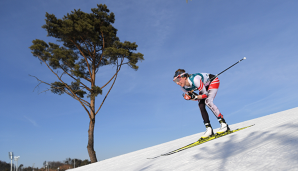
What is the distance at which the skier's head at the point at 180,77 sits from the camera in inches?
171

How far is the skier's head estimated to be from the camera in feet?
14.3

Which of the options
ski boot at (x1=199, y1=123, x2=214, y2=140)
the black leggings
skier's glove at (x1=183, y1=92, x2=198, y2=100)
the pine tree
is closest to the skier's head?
skier's glove at (x1=183, y1=92, x2=198, y2=100)

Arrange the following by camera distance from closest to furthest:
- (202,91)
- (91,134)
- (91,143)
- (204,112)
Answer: (202,91)
(204,112)
(91,143)
(91,134)

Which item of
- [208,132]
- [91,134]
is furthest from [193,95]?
[91,134]

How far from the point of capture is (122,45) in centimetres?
1541

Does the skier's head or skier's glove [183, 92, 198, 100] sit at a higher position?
the skier's head

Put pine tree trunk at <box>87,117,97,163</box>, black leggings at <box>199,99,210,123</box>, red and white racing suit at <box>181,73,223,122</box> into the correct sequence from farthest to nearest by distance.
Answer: pine tree trunk at <box>87,117,97,163</box> → black leggings at <box>199,99,210,123</box> → red and white racing suit at <box>181,73,223,122</box>

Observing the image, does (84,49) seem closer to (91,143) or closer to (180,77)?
(91,143)

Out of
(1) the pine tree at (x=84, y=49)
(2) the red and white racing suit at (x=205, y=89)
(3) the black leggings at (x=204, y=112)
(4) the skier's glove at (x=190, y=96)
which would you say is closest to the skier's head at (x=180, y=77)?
(2) the red and white racing suit at (x=205, y=89)

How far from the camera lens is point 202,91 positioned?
4309mm

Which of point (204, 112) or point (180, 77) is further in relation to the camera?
point (204, 112)

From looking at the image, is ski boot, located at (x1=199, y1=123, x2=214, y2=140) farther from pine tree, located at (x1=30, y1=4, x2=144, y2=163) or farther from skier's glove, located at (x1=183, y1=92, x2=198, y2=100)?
pine tree, located at (x1=30, y1=4, x2=144, y2=163)

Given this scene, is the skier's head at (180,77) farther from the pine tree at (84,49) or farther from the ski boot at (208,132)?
the pine tree at (84,49)

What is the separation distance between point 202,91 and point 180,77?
55 cm
